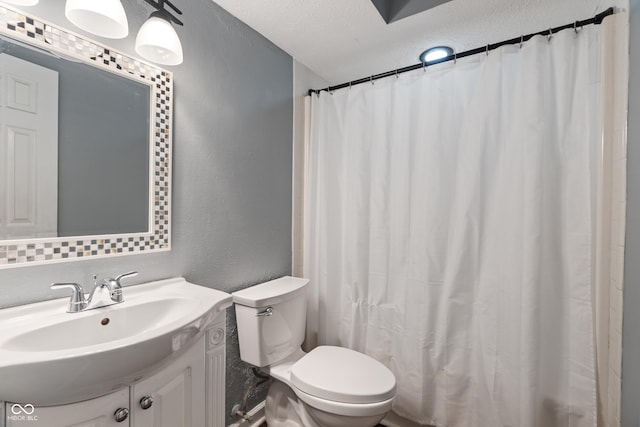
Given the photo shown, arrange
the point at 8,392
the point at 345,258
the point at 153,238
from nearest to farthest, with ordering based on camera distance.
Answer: the point at 8,392, the point at 153,238, the point at 345,258

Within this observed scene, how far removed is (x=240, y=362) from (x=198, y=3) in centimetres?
171

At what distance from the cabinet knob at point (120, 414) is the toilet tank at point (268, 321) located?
60 centimetres

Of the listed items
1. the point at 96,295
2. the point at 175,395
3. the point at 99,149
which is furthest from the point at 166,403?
the point at 99,149

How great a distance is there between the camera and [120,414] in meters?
0.73

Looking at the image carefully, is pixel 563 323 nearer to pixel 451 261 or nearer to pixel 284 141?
pixel 451 261

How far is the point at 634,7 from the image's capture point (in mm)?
964

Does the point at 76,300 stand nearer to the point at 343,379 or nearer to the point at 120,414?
the point at 120,414

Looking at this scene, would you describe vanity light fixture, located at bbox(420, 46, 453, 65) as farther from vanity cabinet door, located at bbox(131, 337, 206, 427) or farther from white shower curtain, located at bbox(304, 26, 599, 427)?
vanity cabinet door, located at bbox(131, 337, 206, 427)

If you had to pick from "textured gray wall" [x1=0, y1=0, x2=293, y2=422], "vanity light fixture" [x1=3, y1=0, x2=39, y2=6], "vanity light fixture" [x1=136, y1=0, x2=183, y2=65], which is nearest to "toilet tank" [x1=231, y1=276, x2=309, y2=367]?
"textured gray wall" [x1=0, y1=0, x2=293, y2=422]

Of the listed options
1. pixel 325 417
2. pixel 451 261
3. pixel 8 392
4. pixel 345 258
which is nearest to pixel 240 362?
pixel 325 417

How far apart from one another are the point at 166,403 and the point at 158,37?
119 centimetres

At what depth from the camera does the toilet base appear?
3.79 ft

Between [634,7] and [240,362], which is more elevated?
[634,7]

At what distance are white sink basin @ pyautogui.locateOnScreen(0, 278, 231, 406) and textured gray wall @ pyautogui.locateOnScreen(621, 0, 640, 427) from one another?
1.36m
